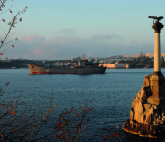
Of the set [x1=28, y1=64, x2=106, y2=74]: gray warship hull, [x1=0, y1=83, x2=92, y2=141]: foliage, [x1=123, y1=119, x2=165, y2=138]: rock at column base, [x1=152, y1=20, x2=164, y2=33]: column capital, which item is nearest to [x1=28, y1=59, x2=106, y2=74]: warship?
[x1=28, y1=64, x2=106, y2=74]: gray warship hull

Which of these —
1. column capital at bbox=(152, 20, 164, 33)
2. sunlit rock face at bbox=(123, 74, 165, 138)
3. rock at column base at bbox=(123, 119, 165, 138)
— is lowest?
rock at column base at bbox=(123, 119, 165, 138)

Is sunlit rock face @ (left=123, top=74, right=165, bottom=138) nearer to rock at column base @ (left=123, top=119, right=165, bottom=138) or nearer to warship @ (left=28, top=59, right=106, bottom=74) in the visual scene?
rock at column base @ (left=123, top=119, right=165, bottom=138)

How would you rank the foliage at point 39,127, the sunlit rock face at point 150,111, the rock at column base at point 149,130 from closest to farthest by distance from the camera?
the foliage at point 39,127 → the rock at column base at point 149,130 → the sunlit rock face at point 150,111

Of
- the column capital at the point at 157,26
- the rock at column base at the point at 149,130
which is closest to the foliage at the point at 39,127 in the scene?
the rock at column base at the point at 149,130

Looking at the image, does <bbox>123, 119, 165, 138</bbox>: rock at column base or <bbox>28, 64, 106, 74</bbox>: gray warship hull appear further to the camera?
<bbox>28, 64, 106, 74</bbox>: gray warship hull

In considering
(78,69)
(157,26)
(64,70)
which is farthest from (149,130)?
(64,70)

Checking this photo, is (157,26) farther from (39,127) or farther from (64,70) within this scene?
(64,70)

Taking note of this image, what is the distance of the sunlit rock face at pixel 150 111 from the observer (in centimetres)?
1434

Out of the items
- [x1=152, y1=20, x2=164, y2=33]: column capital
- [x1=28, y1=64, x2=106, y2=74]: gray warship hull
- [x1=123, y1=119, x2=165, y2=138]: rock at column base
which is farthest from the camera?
[x1=28, y1=64, x2=106, y2=74]: gray warship hull

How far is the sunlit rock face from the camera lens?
1434 centimetres

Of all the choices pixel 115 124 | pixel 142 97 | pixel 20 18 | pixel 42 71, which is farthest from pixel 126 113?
pixel 42 71

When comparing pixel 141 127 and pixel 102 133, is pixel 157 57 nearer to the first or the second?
pixel 141 127

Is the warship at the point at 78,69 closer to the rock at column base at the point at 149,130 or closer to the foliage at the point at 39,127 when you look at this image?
the foliage at the point at 39,127

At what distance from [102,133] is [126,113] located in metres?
7.29
